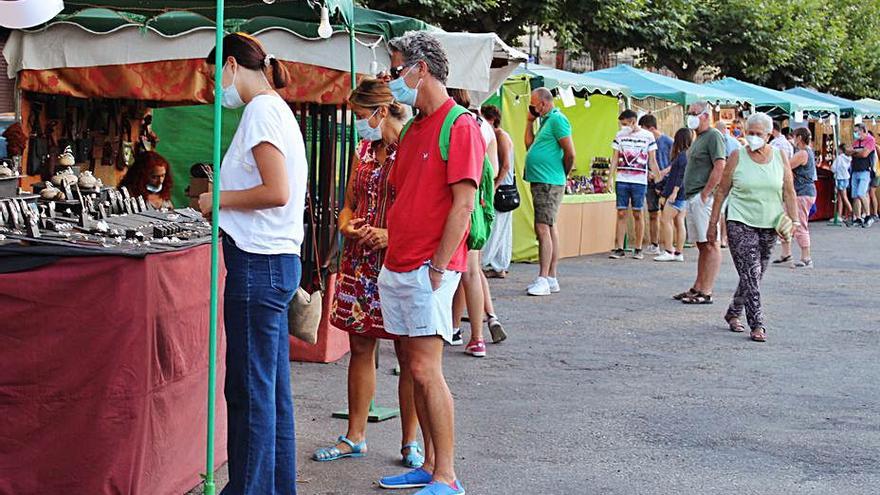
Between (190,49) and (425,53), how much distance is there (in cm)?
411

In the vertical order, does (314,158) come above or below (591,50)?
below

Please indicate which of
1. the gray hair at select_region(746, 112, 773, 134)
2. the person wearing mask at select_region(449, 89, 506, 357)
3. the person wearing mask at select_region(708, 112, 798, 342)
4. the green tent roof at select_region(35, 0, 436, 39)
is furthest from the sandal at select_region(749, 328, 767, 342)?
the green tent roof at select_region(35, 0, 436, 39)

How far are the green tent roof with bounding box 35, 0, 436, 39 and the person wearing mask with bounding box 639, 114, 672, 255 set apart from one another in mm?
8173

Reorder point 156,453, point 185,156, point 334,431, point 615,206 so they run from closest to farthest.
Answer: point 156,453 < point 334,431 < point 185,156 < point 615,206

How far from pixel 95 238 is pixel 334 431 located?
6.74 feet

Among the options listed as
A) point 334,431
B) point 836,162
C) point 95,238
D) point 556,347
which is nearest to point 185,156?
point 556,347

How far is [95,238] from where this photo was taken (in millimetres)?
4953

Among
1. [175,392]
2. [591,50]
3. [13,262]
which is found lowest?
[175,392]

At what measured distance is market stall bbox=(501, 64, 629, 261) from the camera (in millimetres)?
14633

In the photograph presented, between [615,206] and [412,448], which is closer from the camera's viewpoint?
[412,448]

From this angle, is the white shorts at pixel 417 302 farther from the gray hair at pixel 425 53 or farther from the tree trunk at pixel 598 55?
the tree trunk at pixel 598 55

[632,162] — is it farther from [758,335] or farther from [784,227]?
[784,227]

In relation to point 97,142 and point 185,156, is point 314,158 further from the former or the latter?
point 185,156

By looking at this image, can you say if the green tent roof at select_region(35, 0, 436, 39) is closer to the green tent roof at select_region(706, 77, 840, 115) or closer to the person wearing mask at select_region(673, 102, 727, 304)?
the person wearing mask at select_region(673, 102, 727, 304)
